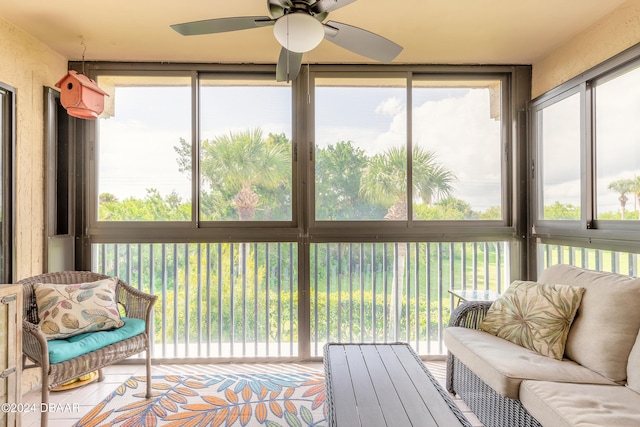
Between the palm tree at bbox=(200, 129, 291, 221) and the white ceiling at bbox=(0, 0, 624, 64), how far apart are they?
2.21 feet

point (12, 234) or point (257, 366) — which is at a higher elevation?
point (12, 234)

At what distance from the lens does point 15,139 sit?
2596 millimetres

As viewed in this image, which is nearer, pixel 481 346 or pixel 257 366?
pixel 481 346

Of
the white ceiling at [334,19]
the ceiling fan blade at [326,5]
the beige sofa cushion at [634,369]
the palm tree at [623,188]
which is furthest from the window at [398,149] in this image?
the beige sofa cushion at [634,369]

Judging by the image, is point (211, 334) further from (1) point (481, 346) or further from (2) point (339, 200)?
(1) point (481, 346)

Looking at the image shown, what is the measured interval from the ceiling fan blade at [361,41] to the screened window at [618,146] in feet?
4.94

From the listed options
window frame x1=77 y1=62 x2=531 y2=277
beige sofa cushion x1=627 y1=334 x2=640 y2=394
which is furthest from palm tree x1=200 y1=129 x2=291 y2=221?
beige sofa cushion x1=627 y1=334 x2=640 y2=394

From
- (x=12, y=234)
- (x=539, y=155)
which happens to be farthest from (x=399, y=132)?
(x=12, y=234)

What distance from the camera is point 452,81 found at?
328 cm

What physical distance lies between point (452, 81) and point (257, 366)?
297 cm

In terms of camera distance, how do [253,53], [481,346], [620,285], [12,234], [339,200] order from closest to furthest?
[620,285] < [481,346] < [12,234] < [253,53] < [339,200]

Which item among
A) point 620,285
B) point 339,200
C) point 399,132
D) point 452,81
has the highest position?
point 452,81

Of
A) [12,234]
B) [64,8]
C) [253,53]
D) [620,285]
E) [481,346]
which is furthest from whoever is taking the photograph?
[253,53]

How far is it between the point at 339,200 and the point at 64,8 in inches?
90.5
